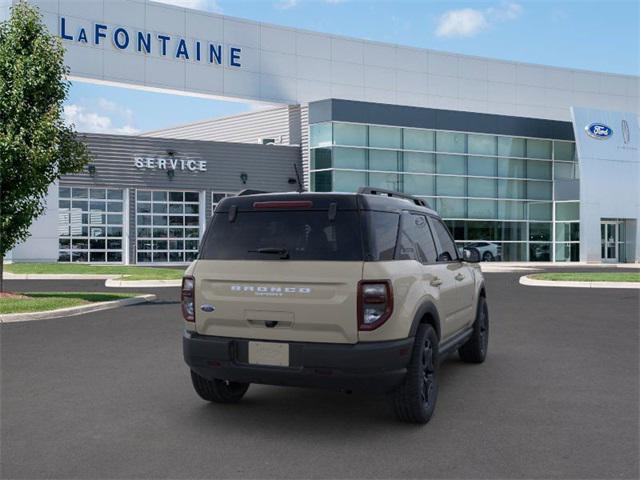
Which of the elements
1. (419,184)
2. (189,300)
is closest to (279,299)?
(189,300)

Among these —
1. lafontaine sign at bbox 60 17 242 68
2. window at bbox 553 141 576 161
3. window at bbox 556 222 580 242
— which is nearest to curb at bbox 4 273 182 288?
lafontaine sign at bbox 60 17 242 68

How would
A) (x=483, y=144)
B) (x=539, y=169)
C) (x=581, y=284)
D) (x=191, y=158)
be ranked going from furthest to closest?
(x=539, y=169) < (x=483, y=144) < (x=191, y=158) < (x=581, y=284)

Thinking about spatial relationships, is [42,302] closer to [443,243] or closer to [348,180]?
[443,243]

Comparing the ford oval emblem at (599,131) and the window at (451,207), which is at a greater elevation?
the ford oval emblem at (599,131)

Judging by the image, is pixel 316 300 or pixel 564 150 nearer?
pixel 316 300

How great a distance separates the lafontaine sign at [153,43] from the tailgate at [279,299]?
31406 mm

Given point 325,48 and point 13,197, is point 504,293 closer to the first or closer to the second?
point 13,197

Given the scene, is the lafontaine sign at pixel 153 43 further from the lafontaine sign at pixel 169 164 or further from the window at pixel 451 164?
the window at pixel 451 164

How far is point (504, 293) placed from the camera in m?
19.1

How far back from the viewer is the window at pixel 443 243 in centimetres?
716

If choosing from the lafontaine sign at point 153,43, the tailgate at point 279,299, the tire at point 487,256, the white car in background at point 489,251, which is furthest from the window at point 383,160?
the tailgate at point 279,299

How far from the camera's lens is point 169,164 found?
34906 millimetres

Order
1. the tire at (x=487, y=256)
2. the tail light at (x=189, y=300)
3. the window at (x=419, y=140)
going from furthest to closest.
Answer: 1. the tire at (x=487, y=256)
2. the window at (x=419, y=140)
3. the tail light at (x=189, y=300)

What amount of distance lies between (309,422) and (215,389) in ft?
3.18
